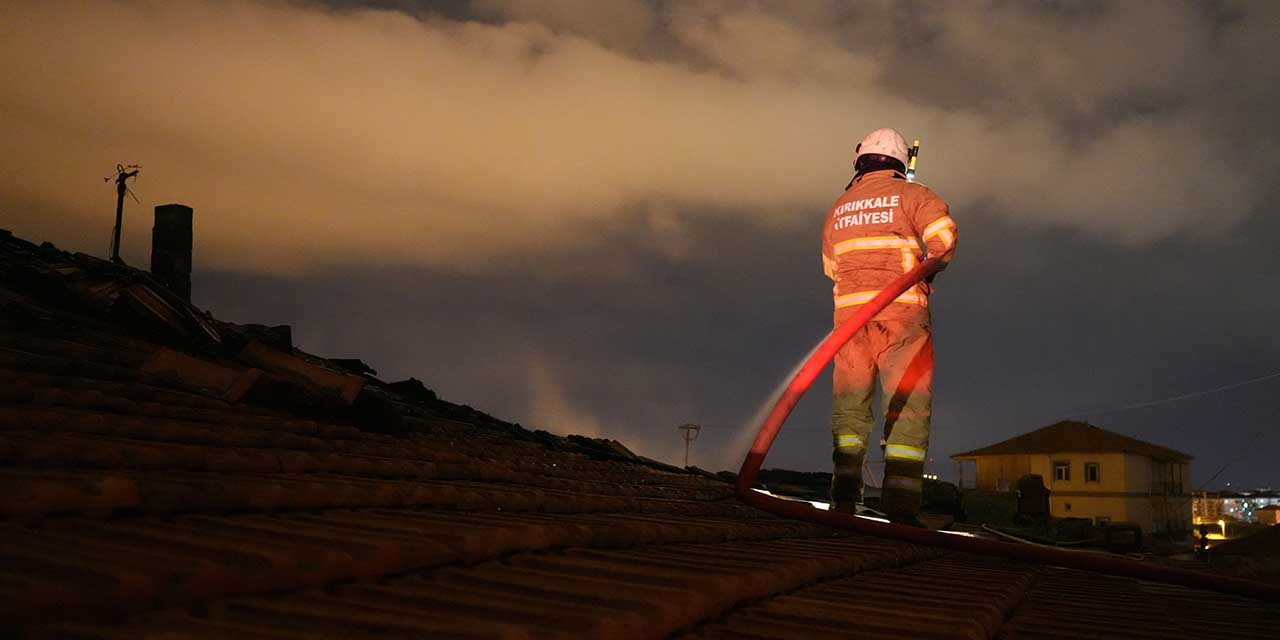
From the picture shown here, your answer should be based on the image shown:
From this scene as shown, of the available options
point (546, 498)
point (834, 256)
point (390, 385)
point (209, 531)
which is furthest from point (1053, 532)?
point (209, 531)

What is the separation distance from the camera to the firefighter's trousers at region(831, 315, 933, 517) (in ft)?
20.3

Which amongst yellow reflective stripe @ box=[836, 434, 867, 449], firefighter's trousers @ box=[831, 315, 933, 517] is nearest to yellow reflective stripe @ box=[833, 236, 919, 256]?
firefighter's trousers @ box=[831, 315, 933, 517]

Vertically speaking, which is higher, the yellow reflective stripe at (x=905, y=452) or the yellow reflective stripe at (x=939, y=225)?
the yellow reflective stripe at (x=939, y=225)

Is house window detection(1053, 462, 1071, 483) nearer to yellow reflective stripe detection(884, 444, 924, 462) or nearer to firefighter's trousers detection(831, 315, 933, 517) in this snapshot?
firefighter's trousers detection(831, 315, 933, 517)

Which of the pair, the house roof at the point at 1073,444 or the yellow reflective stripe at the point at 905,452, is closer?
the yellow reflective stripe at the point at 905,452

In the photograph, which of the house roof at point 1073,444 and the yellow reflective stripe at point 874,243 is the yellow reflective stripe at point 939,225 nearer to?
the yellow reflective stripe at point 874,243

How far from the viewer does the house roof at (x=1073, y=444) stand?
49656 mm

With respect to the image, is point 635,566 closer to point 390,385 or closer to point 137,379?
point 137,379

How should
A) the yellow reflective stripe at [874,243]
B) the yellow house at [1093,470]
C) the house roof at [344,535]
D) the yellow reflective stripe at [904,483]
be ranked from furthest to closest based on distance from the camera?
1. the yellow house at [1093,470]
2. the yellow reflective stripe at [874,243]
3. the yellow reflective stripe at [904,483]
4. the house roof at [344,535]

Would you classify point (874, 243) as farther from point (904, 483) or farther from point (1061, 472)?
point (1061, 472)

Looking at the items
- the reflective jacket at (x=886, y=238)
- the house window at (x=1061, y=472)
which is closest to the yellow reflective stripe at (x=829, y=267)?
the reflective jacket at (x=886, y=238)

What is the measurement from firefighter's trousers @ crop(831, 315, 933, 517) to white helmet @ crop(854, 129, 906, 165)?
1263 mm

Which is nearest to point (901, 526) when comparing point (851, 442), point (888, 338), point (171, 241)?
point (851, 442)

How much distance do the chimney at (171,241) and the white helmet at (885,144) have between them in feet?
19.3
